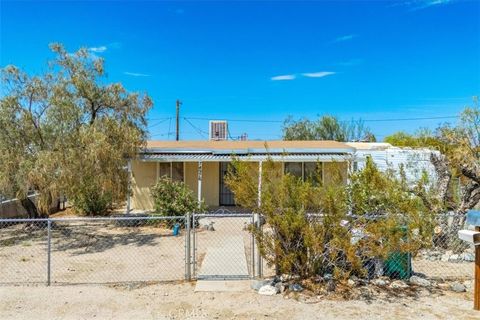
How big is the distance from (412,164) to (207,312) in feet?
34.0

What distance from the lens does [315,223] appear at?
664 centimetres

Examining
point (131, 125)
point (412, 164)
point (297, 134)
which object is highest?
point (297, 134)

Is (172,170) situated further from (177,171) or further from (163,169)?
(163,169)

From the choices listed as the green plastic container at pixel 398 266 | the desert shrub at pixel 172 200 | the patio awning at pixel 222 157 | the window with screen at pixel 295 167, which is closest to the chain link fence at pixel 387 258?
the green plastic container at pixel 398 266

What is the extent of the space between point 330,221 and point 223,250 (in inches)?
155

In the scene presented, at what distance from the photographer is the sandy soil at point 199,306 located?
18.8ft

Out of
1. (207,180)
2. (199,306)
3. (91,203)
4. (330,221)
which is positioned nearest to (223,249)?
(199,306)

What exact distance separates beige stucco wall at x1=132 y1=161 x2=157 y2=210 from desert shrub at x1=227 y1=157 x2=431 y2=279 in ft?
35.4

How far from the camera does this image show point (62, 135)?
11.1 metres

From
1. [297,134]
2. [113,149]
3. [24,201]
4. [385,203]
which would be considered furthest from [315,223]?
[297,134]

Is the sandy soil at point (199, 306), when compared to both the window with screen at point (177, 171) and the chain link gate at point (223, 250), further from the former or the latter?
the window with screen at point (177, 171)

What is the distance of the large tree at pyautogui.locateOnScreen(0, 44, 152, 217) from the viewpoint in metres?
10.6

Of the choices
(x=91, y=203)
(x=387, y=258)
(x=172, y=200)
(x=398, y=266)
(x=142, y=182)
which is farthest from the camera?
(x=142, y=182)

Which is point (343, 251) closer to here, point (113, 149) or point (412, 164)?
point (113, 149)
